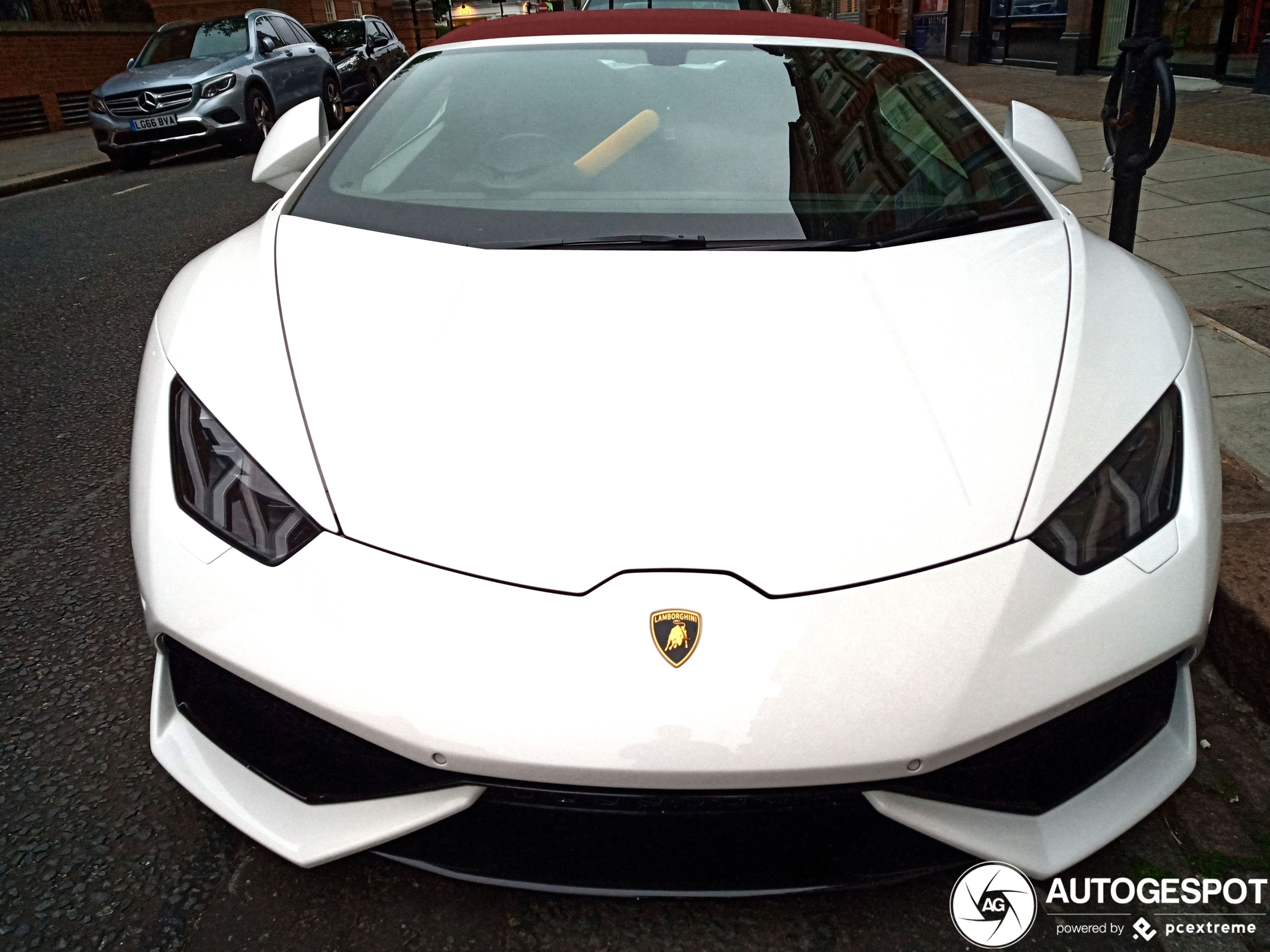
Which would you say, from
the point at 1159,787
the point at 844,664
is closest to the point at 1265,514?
the point at 1159,787

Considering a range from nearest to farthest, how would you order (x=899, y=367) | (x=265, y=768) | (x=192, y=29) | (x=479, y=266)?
(x=265, y=768) → (x=899, y=367) → (x=479, y=266) → (x=192, y=29)

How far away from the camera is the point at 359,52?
1639 centimetres

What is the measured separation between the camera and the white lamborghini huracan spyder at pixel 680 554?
1332 mm

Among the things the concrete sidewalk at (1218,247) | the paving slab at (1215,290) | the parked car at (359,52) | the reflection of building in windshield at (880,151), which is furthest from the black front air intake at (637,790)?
the parked car at (359,52)

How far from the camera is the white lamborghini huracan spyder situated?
1.33 metres

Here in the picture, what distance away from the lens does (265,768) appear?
4.94ft

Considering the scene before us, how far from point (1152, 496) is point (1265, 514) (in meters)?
1.05

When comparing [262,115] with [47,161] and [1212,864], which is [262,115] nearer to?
[47,161]

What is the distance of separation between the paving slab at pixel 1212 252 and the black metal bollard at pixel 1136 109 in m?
1.27

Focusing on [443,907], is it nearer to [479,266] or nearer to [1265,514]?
[479,266]

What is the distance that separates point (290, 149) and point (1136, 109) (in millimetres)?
2595

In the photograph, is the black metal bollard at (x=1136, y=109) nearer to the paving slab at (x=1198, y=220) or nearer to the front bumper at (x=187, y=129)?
the paving slab at (x=1198, y=220)

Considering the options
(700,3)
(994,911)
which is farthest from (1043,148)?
(700,3)

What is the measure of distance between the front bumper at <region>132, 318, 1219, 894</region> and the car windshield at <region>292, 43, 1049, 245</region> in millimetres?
919
